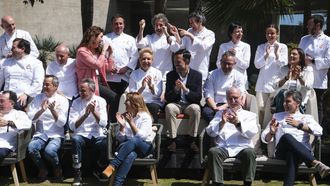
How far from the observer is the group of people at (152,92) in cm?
733

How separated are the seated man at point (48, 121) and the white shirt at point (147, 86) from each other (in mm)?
979

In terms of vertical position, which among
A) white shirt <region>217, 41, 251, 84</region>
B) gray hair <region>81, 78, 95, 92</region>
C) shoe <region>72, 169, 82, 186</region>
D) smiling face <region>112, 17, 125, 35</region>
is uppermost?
smiling face <region>112, 17, 125, 35</region>

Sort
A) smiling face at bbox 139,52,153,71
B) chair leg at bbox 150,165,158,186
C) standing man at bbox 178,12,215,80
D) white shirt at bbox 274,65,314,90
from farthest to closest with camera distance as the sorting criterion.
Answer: standing man at bbox 178,12,215,80 < smiling face at bbox 139,52,153,71 < white shirt at bbox 274,65,314,90 < chair leg at bbox 150,165,158,186

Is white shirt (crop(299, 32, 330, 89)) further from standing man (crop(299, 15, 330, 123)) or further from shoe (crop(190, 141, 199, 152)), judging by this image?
shoe (crop(190, 141, 199, 152))

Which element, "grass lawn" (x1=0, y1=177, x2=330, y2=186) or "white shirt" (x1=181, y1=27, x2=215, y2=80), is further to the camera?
"white shirt" (x1=181, y1=27, x2=215, y2=80)

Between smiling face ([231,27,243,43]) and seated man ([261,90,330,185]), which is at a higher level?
smiling face ([231,27,243,43])

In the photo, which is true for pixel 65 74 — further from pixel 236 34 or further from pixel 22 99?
pixel 236 34

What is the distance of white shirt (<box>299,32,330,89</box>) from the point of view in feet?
28.2

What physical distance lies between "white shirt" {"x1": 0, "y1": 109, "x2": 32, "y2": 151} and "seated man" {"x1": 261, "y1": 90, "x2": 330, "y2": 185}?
118 inches

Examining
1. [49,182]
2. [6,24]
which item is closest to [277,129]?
[49,182]

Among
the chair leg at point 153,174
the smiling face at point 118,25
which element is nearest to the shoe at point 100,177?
the chair leg at point 153,174

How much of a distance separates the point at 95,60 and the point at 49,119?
102 cm

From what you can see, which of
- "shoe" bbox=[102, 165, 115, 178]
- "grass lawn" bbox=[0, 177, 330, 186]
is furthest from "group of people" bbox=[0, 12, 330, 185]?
"grass lawn" bbox=[0, 177, 330, 186]

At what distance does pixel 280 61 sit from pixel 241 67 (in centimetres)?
54
